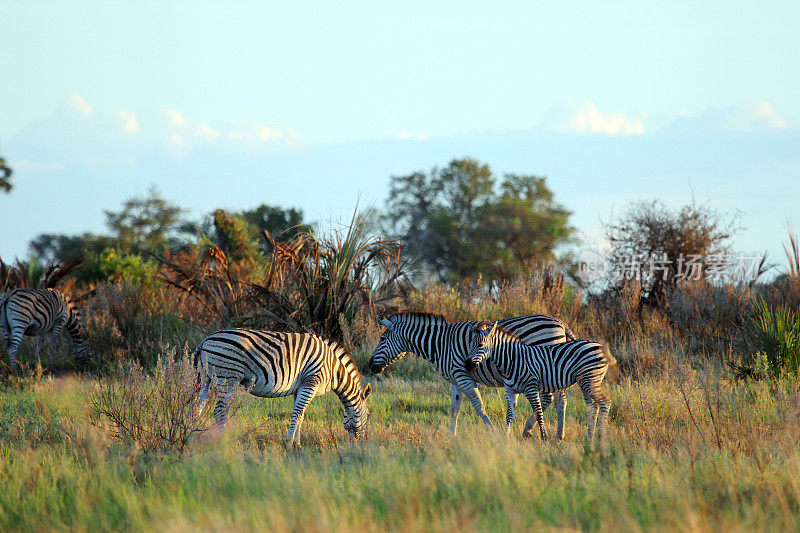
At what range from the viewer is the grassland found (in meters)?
4.17

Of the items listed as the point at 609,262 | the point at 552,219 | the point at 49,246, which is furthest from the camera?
the point at 49,246

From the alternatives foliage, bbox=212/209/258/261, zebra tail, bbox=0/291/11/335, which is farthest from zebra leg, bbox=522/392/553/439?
foliage, bbox=212/209/258/261

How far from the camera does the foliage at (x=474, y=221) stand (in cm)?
4431

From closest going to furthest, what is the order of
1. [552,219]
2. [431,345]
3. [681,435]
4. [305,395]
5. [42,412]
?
[681,435]
[305,395]
[431,345]
[42,412]
[552,219]

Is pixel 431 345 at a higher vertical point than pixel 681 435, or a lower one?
higher

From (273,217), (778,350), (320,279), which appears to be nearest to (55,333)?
(320,279)

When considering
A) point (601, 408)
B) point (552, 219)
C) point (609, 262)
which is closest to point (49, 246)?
point (552, 219)

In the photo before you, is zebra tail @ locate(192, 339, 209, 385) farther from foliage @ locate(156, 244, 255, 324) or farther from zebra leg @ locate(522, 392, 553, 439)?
foliage @ locate(156, 244, 255, 324)

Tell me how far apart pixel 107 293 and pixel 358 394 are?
36.5 ft

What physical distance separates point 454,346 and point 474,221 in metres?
39.2

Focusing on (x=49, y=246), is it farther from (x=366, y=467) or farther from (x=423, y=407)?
(x=366, y=467)

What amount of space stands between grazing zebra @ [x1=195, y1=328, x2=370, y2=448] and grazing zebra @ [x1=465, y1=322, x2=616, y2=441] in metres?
1.42

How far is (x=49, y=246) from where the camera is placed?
50.2 m

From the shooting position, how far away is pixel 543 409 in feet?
27.0
